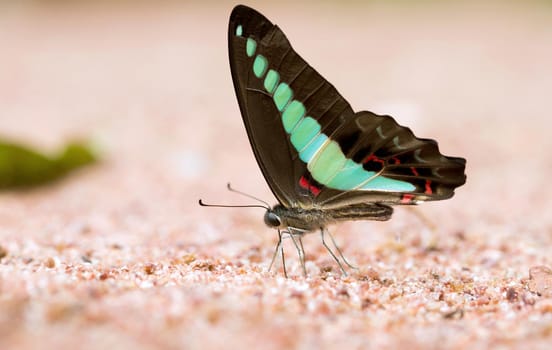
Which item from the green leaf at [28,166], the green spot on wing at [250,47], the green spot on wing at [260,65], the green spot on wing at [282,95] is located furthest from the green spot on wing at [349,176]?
the green leaf at [28,166]

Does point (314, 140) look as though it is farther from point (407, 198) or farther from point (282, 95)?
point (407, 198)

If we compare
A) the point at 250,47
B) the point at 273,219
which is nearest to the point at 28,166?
the point at 273,219

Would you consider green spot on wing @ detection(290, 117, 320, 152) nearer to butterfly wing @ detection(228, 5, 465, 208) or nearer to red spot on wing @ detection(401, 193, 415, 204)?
butterfly wing @ detection(228, 5, 465, 208)

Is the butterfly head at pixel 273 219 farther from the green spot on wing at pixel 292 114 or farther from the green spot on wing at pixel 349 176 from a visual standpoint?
the green spot on wing at pixel 292 114

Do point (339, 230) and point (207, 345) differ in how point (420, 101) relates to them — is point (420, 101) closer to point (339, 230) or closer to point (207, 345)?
point (339, 230)

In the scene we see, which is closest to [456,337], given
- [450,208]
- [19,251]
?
[19,251]

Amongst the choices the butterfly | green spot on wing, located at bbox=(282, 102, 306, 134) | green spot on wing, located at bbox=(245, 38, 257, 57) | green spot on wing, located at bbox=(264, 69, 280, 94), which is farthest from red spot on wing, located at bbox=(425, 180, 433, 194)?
green spot on wing, located at bbox=(245, 38, 257, 57)

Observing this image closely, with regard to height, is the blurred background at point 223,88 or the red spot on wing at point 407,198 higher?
the blurred background at point 223,88
